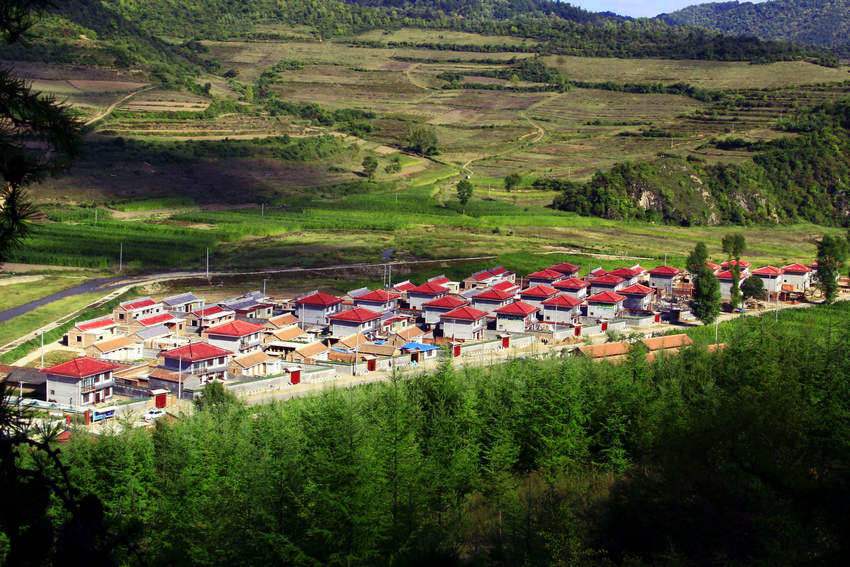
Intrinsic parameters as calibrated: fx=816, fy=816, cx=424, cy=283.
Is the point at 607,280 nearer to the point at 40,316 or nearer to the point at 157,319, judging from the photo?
the point at 157,319

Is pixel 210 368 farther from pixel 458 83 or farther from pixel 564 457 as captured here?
pixel 458 83

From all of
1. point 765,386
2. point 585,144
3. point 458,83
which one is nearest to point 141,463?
point 765,386

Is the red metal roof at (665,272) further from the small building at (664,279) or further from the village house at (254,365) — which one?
the village house at (254,365)

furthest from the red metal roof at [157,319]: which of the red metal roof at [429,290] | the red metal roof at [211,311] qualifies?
the red metal roof at [429,290]

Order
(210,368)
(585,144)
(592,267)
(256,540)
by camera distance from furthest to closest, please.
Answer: (585,144)
(592,267)
(210,368)
(256,540)

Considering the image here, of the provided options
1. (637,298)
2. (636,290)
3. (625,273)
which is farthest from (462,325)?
(625,273)

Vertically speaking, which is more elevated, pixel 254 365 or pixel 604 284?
pixel 604 284

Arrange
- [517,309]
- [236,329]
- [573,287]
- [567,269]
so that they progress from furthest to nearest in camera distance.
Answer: [567,269] < [573,287] < [517,309] < [236,329]
